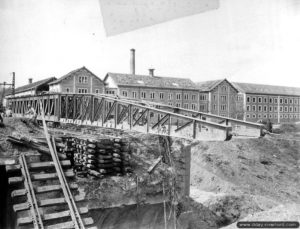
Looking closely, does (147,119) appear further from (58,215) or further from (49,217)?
(49,217)

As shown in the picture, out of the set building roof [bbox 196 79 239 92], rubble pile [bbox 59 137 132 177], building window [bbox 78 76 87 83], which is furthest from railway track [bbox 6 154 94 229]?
building roof [bbox 196 79 239 92]

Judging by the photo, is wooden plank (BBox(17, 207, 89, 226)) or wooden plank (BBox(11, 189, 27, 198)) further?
wooden plank (BBox(11, 189, 27, 198))

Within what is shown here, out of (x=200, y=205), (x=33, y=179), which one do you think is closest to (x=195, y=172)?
(x=200, y=205)

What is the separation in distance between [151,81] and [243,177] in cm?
2313

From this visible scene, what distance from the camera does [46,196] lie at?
903 cm

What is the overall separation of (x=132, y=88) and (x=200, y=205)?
85.5ft

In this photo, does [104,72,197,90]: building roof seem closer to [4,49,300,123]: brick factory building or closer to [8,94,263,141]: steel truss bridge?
[4,49,300,123]: brick factory building

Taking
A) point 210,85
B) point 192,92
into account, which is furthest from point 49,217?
point 210,85

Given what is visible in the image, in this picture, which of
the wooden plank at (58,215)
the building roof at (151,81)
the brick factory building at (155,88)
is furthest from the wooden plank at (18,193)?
the building roof at (151,81)

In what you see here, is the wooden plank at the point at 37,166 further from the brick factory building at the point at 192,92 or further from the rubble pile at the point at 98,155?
the brick factory building at the point at 192,92

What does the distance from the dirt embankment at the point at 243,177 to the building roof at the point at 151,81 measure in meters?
16.7

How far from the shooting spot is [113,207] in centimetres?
1284

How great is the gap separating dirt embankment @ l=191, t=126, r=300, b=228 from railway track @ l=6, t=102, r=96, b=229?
41.6 ft

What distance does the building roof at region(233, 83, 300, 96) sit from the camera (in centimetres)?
5554
